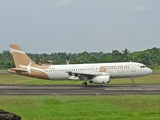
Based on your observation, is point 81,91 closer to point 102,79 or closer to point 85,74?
point 102,79

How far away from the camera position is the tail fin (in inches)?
1860

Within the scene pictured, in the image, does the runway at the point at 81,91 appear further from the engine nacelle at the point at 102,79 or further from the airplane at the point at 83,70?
the airplane at the point at 83,70

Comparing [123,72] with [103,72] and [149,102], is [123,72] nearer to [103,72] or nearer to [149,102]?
[103,72]

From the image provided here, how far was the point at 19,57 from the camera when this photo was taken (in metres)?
47.5

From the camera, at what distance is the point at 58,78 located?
46.6 metres

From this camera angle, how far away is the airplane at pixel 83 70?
4453cm

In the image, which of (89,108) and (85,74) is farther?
(85,74)

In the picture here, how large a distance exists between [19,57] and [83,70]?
931 centimetres

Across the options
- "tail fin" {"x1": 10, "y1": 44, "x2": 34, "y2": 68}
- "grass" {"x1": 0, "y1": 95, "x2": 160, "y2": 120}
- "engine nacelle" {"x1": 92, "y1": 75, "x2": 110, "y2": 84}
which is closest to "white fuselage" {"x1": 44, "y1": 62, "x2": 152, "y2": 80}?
"engine nacelle" {"x1": 92, "y1": 75, "x2": 110, "y2": 84}

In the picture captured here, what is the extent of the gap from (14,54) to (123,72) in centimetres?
1557

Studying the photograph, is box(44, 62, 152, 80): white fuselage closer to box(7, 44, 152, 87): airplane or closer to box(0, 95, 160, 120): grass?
box(7, 44, 152, 87): airplane

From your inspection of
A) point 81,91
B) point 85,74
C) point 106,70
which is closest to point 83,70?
point 85,74

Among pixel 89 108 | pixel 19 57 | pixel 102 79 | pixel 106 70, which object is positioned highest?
pixel 19 57

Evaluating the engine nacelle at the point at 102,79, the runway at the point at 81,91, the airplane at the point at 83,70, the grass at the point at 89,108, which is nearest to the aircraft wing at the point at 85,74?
the airplane at the point at 83,70
